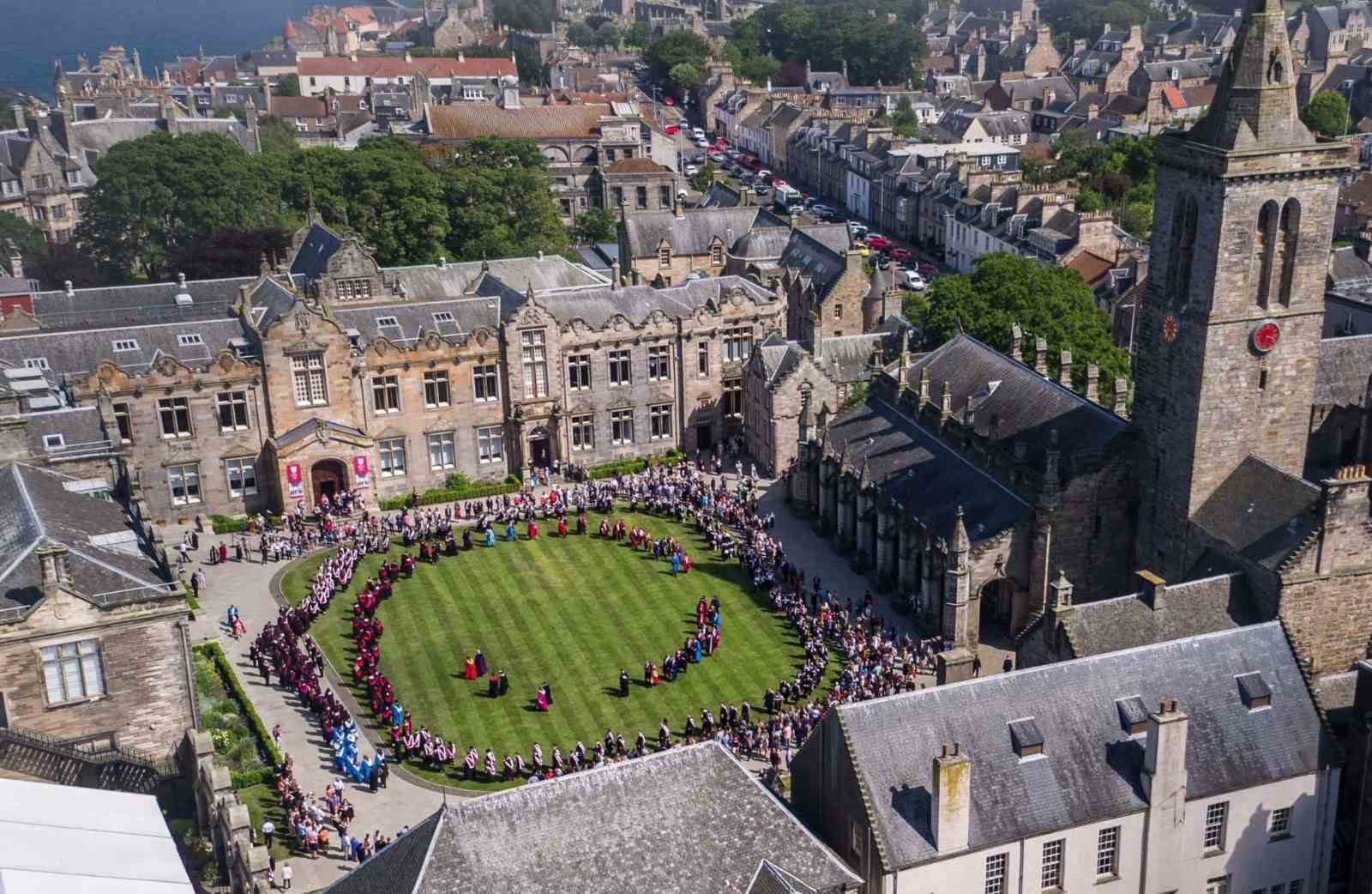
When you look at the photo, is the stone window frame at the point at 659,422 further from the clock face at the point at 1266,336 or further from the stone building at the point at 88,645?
the stone building at the point at 88,645

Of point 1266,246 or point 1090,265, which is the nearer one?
point 1266,246

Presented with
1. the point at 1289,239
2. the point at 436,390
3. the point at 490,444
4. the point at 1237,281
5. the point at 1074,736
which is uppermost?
the point at 1289,239

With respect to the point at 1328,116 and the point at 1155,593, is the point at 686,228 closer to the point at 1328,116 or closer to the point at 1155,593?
the point at 1155,593

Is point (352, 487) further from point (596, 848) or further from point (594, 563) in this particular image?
point (596, 848)

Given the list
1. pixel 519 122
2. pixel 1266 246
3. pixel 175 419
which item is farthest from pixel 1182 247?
pixel 519 122

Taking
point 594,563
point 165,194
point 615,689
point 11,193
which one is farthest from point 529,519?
point 11,193

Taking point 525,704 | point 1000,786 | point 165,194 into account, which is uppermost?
point 165,194

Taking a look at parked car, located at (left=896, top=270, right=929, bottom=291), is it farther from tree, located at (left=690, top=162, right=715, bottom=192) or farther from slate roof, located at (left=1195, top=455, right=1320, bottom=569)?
slate roof, located at (left=1195, top=455, right=1320, bottom=569)
